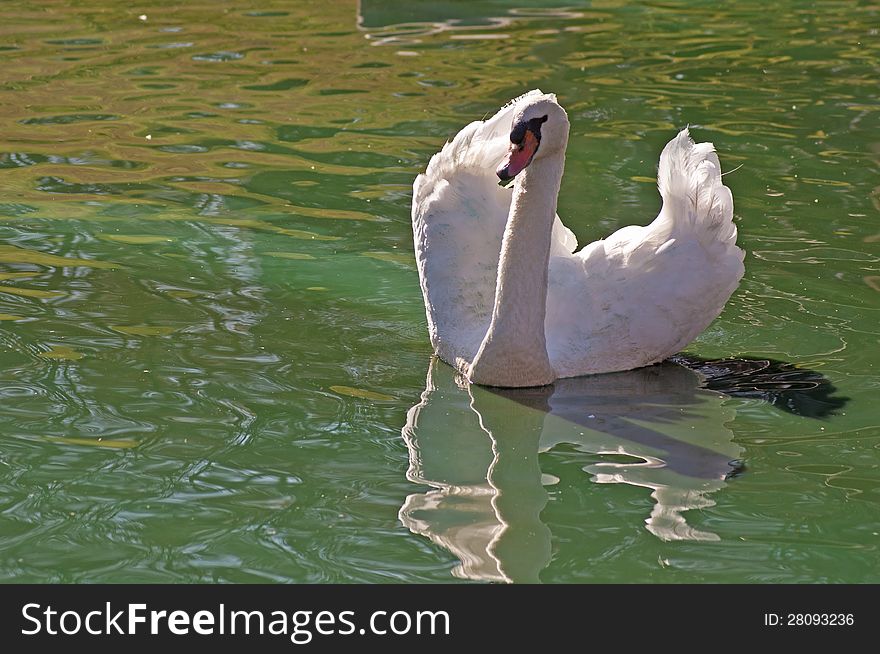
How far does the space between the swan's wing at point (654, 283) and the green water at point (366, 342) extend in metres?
0.18

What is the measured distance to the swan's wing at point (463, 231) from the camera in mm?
7457

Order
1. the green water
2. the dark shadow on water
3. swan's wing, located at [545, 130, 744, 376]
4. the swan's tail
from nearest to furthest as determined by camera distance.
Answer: the green water
the dark shadow on water
swan's wing, located at [545, 130, 744, 376]
the swan's tail

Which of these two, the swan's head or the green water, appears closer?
the green water

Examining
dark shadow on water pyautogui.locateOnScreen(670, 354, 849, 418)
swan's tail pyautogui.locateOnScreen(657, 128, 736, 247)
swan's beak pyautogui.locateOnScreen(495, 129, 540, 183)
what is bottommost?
dark shadow on water pyautogui.locateOnScreen(670, 354, 849, 418)

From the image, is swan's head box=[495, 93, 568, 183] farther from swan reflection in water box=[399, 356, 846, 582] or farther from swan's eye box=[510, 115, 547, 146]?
swan reflection in water box=[399, 356, 846, 582]

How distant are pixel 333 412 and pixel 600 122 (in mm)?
6396

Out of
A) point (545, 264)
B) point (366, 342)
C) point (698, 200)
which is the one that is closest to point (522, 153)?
point (545, 264)

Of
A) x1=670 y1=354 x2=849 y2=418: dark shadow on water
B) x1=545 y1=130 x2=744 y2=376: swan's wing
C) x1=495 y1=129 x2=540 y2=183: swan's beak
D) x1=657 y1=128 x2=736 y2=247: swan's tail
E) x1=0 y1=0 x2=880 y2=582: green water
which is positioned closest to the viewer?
x1=0 y1=0 x2=880 y2=582: green water

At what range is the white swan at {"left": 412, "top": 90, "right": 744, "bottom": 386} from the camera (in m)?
6.97

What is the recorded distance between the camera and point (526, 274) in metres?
6.96

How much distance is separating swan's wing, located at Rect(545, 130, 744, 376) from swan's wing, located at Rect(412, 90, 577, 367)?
1.14 ft

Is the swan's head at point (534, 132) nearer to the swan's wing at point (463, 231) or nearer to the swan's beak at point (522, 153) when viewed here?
the swan's beak at point (522, 153)

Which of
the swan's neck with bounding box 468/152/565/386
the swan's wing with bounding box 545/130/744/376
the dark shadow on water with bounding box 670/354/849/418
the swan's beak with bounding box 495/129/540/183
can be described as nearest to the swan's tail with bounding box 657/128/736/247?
the swan's wing with bounding box 545/130/744/376

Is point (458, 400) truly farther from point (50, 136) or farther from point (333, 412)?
point (50, 136)
